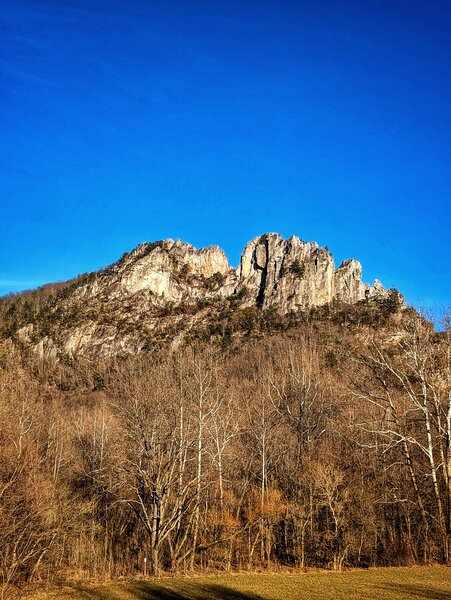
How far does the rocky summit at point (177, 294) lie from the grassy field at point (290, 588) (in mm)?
108913

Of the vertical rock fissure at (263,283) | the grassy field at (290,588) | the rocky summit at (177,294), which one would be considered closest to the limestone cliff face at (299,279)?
the vertical rock fissure at (263,283)

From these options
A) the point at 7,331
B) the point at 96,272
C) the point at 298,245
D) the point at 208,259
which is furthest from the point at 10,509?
the point at 96,272

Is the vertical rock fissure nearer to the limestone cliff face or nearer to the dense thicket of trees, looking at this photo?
the limestone cliff face

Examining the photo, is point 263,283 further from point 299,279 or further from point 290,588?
point 290,588

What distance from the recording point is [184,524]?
31344 millimetres

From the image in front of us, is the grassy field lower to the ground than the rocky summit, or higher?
lower

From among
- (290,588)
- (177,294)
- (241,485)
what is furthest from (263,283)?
(290,588)

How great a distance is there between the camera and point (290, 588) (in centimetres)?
1980

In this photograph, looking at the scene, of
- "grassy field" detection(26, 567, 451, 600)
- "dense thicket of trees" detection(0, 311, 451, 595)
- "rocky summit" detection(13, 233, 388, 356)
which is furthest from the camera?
"rocky summit" detection(13, 233, 388, 356)

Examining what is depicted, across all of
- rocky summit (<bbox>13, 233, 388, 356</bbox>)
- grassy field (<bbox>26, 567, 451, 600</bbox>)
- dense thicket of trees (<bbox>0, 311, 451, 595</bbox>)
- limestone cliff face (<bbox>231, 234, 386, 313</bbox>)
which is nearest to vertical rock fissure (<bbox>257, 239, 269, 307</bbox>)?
limestone cliff face (<bbox>231, 234, 386, 313</bbox>)

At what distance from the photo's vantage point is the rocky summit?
139 m

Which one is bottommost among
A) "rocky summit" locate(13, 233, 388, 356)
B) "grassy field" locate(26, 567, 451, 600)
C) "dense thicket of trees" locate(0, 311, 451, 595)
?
"grassy field" locate(26, 567, 451, 600)

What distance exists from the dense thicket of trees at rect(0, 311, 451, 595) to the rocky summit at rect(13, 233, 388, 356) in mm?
85855

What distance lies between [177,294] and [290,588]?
145 metres
